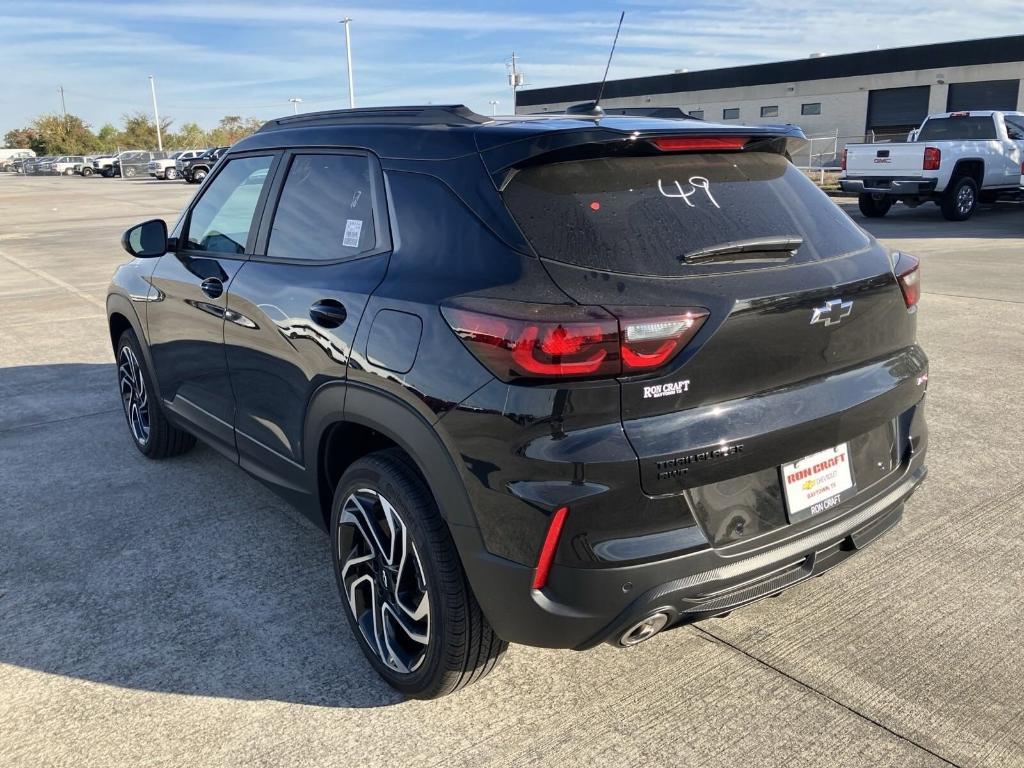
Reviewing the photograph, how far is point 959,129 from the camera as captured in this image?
17719 millimetres

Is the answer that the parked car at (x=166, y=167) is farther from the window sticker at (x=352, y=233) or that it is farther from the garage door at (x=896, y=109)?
the window sticker at (x=352, y=233)

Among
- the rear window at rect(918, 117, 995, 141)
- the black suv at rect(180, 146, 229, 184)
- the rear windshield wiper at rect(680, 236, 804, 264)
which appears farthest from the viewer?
the black suv at rect(180, 146, 229, 184)

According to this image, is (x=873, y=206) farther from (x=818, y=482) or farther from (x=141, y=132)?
(x=141, y=132)

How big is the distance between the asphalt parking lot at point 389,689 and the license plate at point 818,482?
65cm

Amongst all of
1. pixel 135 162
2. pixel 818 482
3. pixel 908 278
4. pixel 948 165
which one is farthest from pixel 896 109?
pixel 818 482

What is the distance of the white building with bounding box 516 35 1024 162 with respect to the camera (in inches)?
1583

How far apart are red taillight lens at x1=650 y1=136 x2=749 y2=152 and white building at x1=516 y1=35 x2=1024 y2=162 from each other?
1400 inches

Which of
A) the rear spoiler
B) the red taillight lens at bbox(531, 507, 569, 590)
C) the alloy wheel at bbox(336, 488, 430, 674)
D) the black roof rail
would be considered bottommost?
the alloy wheel at bbox(336, 488, 430, 674)

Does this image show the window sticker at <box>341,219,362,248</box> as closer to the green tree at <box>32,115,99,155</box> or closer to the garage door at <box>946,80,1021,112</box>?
the garage door at <box>946,80,1021,112</box>

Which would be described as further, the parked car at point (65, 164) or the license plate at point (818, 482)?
the parked car at point (65, 164)

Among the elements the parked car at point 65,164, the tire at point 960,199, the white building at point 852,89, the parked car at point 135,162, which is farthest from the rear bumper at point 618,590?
the parked car at point 65,164

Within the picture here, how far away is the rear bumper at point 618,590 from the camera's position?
2277 millimetres

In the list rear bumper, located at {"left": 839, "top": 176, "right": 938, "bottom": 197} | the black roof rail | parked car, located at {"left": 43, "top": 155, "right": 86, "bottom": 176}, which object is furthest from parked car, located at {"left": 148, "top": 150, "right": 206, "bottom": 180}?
the black roof rail

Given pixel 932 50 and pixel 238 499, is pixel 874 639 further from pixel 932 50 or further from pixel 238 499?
pixel 932 50
